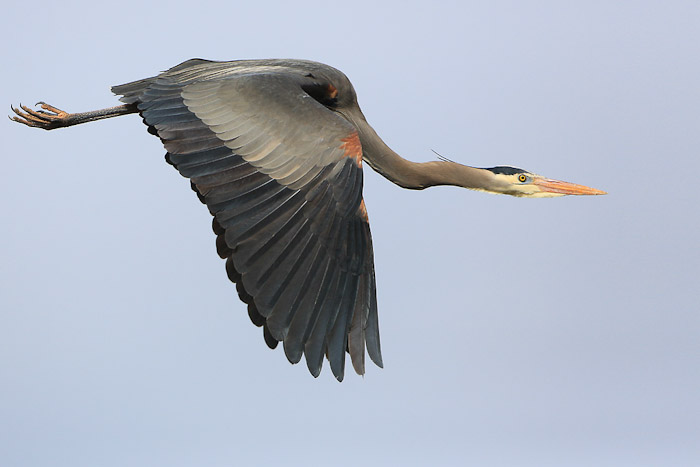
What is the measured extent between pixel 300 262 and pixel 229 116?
46.3 inches

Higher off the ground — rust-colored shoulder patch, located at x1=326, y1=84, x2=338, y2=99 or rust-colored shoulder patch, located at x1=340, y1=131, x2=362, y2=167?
rust-colored shoulder patch, located at x1=326, y1=84, x2=338, y2=99

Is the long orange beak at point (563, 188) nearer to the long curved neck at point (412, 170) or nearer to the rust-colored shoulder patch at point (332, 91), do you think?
the long curved neck at point (412, 170)

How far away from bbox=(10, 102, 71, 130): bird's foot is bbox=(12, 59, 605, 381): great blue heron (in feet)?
4.21

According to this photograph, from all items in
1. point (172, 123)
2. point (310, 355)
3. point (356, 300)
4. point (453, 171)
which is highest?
point (453, 171)

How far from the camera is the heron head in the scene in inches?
291

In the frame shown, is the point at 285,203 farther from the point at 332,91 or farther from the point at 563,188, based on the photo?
the point at 563,188

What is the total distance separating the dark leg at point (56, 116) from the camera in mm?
7395

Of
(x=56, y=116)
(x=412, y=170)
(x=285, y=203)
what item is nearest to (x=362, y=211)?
(x=285, y=203)

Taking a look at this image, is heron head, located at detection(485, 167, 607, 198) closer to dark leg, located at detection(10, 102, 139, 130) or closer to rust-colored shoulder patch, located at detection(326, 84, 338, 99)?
rust-colored shoulder patch, located at detection(326, 84, 338, 99)

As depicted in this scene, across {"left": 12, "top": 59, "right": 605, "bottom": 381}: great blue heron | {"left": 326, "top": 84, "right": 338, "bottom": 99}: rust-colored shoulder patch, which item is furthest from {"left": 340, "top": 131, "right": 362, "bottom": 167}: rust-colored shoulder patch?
{"left": 326, "top": 84, "right": 338, "bottom": 99}: rust-colored shoulder patch

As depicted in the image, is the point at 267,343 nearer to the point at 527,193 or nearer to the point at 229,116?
the point at 229,116

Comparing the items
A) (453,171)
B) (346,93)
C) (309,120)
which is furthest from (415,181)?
(309,120)

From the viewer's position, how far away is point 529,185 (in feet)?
24.5

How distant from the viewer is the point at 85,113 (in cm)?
757
